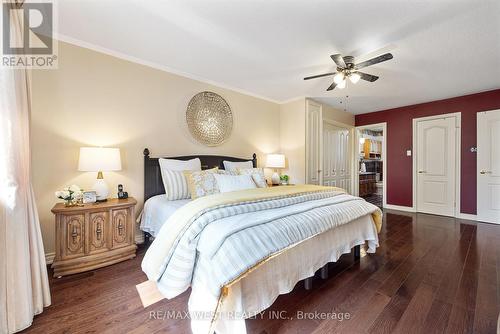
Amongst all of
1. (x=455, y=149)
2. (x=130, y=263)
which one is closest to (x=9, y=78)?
(x=130, y=263)

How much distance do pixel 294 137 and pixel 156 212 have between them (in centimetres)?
317

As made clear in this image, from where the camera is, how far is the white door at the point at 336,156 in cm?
488

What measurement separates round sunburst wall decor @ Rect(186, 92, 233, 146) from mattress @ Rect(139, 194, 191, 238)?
120 cm

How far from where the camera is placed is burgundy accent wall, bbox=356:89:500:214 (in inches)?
159

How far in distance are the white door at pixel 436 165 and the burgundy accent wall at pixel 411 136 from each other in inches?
5.9

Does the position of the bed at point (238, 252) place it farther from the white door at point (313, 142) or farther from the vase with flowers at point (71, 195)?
the white door at point (313, 142)

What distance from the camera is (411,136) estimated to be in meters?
4.81

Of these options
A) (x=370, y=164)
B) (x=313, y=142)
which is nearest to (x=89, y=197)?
(x=313, y=142)

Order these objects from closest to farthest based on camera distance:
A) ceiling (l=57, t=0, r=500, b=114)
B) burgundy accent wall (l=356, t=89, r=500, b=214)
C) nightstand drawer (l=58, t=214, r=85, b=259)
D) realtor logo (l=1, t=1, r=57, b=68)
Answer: realtor logo (l=1, t=1, r=57, b=68), ceiling (l=57, t=0, r=500, b=114), nightstand drawer (l=58, t=214, r=85, b=259), burgundy accent wall (l=356, t=89, r=500, b=214)

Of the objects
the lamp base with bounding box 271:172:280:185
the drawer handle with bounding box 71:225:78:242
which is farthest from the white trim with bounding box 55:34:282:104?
the drawer handle with bounding box 71:225:78:242

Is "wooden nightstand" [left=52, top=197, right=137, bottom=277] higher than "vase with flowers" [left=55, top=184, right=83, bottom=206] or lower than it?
lower

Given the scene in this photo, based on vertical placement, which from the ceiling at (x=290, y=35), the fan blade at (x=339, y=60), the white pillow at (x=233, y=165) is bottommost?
the white pillow at (x=233, y=165)

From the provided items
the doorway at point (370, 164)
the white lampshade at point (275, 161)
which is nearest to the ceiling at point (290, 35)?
the white lampshade at point (275, 161)

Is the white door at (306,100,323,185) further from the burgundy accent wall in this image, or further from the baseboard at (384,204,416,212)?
the baseboard at (384,204,416,212)
